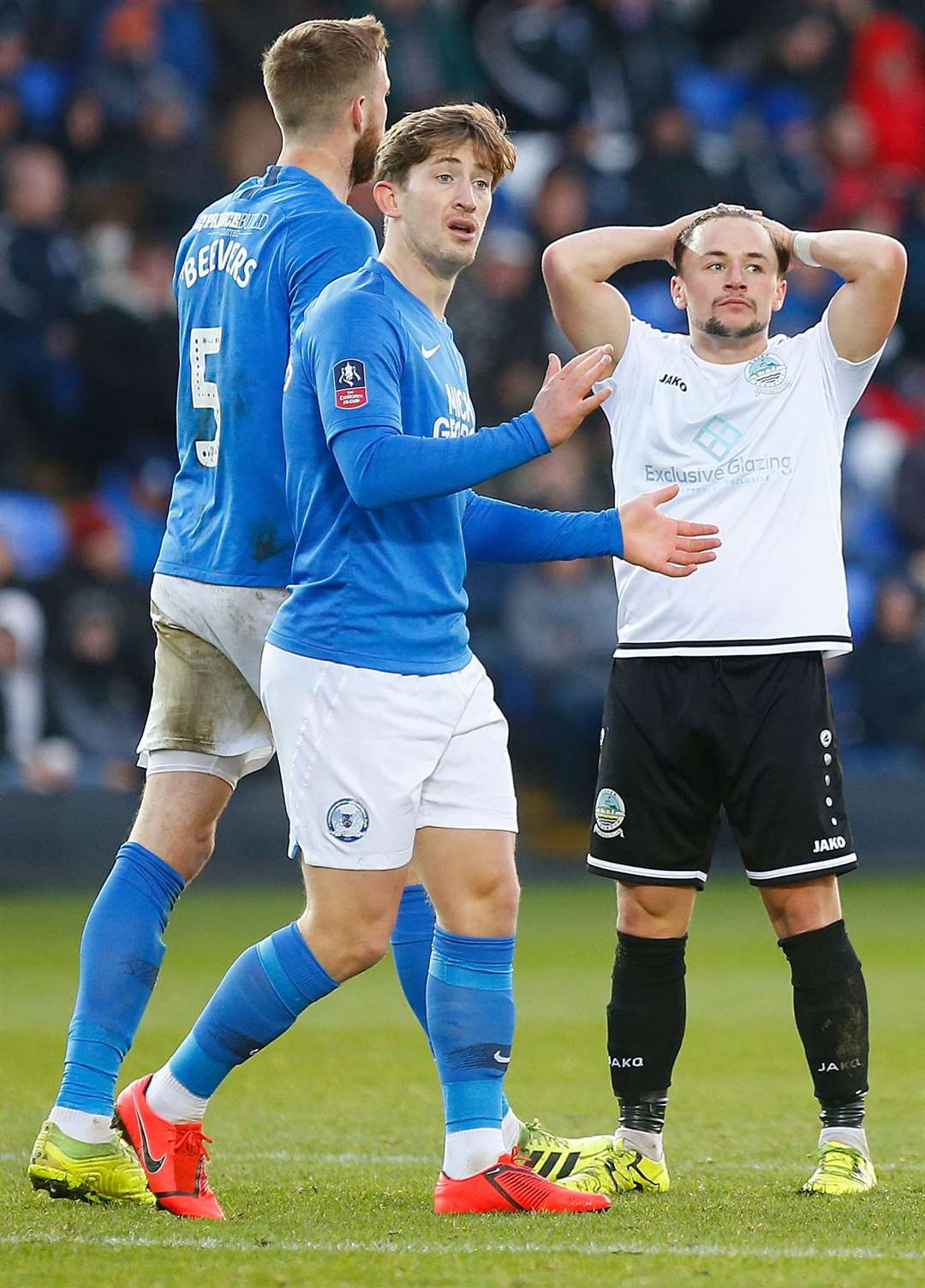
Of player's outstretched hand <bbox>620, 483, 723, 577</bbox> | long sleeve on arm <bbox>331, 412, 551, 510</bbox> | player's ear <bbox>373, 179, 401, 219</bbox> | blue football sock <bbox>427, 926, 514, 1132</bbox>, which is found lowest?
blue football sock <bbox>427, 926, 514, 1132</bbox>

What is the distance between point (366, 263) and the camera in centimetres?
416

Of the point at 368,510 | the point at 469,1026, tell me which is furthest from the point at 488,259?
the point at 469,1026

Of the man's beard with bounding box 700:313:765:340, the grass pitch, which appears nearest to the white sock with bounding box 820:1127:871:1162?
the grass pitch

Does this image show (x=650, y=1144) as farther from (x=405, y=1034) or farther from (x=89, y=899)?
(x=89, y=899)

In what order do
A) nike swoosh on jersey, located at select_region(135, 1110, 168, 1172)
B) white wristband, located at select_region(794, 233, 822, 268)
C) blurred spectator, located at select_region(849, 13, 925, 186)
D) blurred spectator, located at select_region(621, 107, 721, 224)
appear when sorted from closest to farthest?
nike swoosh on jersey, located at select_region(135, 1110, 168, 1172), white wristband, located at select_region(794, 233, 822, 268), blurred spectator, located at select_region(621, 107, 721, 224), blurred spectator, located at select_region(849, 13, 925, 186)

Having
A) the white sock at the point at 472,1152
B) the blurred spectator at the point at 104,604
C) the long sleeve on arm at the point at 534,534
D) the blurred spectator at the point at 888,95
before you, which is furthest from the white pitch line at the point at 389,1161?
the blurred spectator at the point at 888,95

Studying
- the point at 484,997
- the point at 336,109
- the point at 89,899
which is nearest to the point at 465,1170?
the point at 484,997

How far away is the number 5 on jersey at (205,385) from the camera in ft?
14.4

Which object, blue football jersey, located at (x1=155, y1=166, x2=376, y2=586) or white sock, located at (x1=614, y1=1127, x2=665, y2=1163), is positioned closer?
blue football jersey, located at (x1=155, y1=166, x2=376, y2=586)

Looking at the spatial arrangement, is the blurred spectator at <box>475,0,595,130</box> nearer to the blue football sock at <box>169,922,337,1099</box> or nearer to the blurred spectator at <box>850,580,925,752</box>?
the blurred spectator at <box>850,580,925,752</box>

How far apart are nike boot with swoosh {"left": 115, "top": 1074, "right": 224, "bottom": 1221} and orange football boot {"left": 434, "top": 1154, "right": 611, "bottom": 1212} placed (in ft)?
1.50

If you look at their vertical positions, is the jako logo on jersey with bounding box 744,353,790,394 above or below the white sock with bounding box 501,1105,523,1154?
above

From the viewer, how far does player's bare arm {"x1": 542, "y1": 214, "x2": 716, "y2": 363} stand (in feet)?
15.7

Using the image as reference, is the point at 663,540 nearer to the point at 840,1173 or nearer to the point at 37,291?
the point at 840,1173
